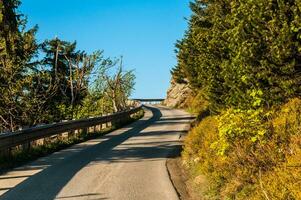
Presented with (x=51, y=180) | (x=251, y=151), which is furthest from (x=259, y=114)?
(x=51, y=180)

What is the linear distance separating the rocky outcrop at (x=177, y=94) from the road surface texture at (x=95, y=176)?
57570mm

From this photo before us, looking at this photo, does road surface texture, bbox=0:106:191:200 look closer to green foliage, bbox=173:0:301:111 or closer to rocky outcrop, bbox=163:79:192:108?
green foliage, bbox=173:0:301:111

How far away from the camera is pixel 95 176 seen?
40.5ft

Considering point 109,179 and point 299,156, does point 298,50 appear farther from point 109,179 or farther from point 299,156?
point 109,179

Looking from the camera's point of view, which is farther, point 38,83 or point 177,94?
point 177,94

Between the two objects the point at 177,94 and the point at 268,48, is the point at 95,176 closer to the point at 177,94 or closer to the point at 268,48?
the point at 268,48

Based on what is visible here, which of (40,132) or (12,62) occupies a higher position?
(12,62)

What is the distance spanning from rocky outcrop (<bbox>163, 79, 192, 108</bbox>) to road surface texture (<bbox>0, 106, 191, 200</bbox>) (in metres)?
57.6

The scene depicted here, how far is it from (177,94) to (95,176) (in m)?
73.0

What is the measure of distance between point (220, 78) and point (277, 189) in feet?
32.5

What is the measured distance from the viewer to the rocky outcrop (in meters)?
79.1

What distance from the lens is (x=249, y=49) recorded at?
1105 cm

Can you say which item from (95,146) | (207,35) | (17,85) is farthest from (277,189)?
(17,85)

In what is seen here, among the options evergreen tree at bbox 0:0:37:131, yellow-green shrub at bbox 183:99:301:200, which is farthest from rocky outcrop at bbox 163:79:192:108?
yellow-green shrub at bbox 183:99:301:200
